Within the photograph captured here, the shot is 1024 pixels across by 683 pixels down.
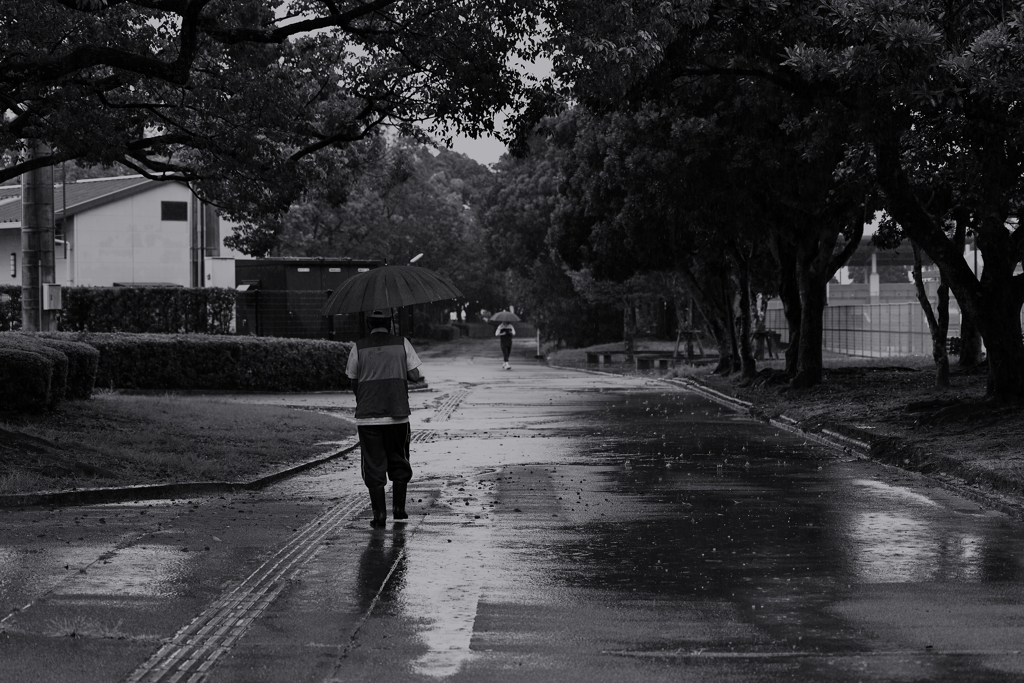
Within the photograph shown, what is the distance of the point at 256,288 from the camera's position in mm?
→ 42656

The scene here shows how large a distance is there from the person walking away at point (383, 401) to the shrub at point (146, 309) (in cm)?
2353

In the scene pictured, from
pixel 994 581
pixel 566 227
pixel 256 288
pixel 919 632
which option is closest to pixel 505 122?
pixel 994 581

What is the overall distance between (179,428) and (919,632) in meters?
13.6

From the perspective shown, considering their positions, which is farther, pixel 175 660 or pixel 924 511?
pixel 924 511

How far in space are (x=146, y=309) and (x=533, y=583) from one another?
28.0 m

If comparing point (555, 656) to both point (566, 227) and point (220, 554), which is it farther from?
point (566, 227)

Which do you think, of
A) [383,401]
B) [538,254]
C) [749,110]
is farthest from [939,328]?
[538,254]

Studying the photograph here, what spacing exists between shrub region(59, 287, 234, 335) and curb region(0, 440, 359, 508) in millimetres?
20300

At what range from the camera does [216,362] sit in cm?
3177

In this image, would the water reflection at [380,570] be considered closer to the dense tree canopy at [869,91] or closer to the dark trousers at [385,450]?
the dark trousers at [385,450]

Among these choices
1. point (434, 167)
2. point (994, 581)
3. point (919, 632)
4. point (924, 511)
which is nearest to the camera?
point (919, 632)

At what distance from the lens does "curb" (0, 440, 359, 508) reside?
40.7 ft

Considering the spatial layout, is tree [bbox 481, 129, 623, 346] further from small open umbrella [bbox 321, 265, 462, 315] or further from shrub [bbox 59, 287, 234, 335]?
small open umbrella [bbox 321, 265, 462, 315]

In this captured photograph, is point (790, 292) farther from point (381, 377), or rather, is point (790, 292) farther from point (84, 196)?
point (84, 196)
